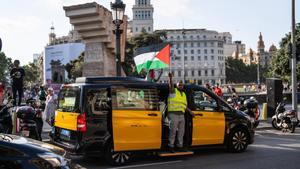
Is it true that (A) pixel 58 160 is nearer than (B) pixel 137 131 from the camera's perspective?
Yes

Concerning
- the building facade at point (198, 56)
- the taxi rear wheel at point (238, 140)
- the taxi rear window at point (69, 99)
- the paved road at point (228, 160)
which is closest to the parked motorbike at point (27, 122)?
the taxi rear window at point (69, 99)

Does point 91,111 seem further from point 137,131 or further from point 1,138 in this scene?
point 1,138

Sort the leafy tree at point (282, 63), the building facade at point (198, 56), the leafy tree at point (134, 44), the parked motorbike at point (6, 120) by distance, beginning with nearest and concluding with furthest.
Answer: the parked motorbike at point (6, 120)
the leafy tree at point (282, 63)
the leafy tree at point (134, 44)
the building facade at point (198, 56)

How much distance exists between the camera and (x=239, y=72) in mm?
152750

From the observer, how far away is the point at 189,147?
1013 centimetres

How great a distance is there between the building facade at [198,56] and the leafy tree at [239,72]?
Result: 25.6ft

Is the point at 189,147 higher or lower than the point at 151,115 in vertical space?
lower

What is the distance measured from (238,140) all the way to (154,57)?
Answer: 7.60m

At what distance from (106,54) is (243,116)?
33.7ft

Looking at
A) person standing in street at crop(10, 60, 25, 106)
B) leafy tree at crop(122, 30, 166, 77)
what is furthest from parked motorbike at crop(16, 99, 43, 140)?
leafy tree at crop(122, 30, 166, 77)

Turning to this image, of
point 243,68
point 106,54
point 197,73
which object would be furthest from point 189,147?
point 197,73

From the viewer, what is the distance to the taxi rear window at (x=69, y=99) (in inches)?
350

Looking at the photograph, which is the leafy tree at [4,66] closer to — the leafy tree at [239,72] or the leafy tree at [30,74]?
the leafy tree at [30,74]

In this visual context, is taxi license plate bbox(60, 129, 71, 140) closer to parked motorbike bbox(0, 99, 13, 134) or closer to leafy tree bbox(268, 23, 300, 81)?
parked motorbike bbox(0, 99, 13, 134)
